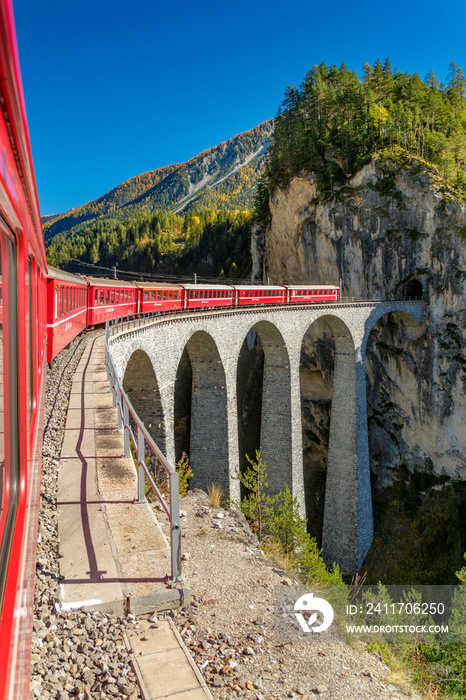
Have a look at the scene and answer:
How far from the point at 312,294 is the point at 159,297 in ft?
41.7

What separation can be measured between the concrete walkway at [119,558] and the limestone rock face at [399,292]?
29.2m

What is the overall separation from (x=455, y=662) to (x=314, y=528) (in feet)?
61.7

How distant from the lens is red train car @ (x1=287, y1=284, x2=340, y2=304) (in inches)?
1014

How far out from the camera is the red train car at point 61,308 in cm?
895

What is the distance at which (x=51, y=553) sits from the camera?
4203 millimetres

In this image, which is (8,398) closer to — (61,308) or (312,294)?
(61,308)

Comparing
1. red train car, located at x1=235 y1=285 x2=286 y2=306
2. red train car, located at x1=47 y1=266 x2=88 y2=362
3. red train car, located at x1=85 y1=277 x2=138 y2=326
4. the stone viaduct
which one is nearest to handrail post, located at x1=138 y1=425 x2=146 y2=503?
red train car, located at x1=47 y1=266 x2=88 y2=362

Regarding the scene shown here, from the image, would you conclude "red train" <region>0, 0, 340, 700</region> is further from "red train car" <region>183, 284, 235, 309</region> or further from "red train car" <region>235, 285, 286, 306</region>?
"red train car" <region>235, 285, 286, 306</region>

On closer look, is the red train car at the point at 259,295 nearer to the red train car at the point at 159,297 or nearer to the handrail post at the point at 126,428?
the red train car at the point at 159,297

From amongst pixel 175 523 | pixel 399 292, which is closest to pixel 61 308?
pixel 175 523

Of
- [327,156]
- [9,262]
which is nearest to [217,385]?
[9,262]

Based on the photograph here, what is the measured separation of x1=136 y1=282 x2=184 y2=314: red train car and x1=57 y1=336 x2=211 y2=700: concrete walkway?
36.0 ft

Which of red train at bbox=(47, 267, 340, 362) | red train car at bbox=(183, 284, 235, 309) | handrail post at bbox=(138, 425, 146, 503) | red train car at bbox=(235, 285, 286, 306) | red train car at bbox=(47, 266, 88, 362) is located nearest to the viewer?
handrail post at bbox=(138, 425, 146, 503)

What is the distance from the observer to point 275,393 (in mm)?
22109
